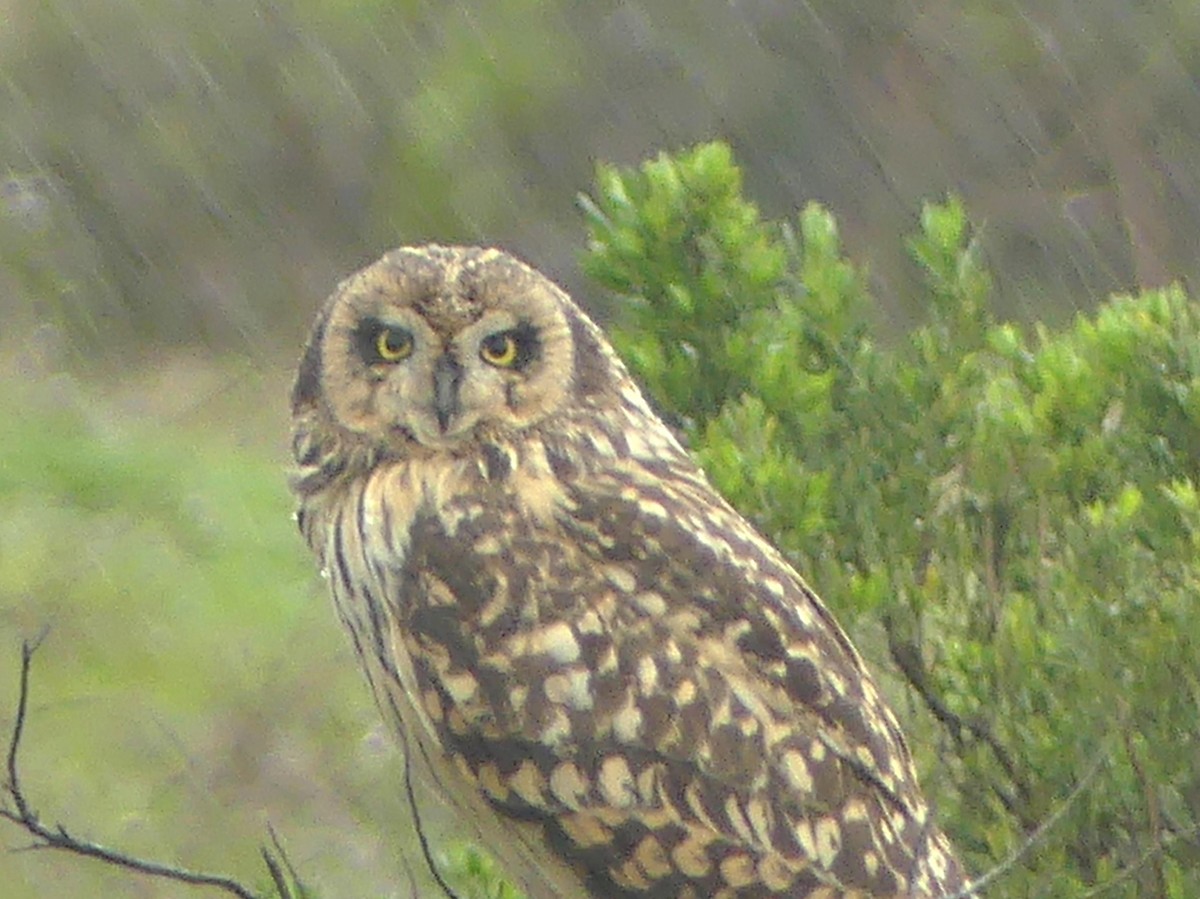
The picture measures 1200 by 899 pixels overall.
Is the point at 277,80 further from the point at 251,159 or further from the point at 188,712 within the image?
the point at 188,712

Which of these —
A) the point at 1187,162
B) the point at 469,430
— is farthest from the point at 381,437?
the point at 1187,162

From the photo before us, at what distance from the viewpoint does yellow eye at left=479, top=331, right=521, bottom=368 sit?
3785 mm

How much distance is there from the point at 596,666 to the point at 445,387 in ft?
1.63

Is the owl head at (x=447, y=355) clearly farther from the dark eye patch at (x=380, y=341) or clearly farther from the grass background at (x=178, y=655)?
the grass background at (x=178, y=655)

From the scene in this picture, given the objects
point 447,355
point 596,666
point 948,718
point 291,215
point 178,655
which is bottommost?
point 948,718

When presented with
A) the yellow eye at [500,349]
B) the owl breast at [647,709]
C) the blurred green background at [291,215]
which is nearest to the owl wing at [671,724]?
the owl breast at [647,709]

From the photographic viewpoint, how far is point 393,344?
3.82 m

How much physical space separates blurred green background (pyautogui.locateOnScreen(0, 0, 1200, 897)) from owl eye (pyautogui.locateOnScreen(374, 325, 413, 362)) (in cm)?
283

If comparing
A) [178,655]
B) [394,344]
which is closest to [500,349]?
[394,344]

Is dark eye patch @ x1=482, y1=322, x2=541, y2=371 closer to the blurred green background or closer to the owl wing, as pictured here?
the owl wing

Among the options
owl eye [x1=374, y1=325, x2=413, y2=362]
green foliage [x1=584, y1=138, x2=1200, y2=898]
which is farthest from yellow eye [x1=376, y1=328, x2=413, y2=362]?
green foliage [x1=584, y1=138, x2=1200, y2=898]

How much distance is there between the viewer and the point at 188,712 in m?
8.44

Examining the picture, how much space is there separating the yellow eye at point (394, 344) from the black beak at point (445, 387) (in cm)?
6

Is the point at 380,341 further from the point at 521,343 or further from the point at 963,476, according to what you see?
the point at 963,476
